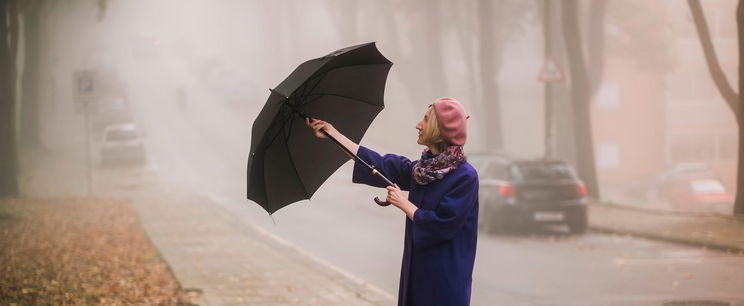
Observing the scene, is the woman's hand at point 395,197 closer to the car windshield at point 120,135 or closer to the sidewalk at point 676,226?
the sidewalk at point 676,226

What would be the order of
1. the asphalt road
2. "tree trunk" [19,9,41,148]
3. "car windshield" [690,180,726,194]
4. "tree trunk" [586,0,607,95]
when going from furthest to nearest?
"tree trunk" [586,0,607,95], "car windshield" [690,180,726,194], "tree trunk" [19,9,41,148], the asphalt road

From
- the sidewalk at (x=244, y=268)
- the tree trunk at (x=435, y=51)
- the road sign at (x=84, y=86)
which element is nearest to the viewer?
the sidewalk at (x=244, y=268)

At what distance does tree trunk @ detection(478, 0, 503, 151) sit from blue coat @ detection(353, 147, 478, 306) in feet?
97.3

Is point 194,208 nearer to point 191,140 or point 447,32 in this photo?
point 447,32

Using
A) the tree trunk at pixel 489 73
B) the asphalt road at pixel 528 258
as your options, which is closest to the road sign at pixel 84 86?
the asphalt road at pixel 528 258

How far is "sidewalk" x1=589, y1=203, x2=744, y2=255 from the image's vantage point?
1569 centimetres

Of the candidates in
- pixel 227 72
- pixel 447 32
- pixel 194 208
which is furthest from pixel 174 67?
pixel 194 208

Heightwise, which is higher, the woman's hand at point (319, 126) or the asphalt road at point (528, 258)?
the woman's hand at point (319, 126)

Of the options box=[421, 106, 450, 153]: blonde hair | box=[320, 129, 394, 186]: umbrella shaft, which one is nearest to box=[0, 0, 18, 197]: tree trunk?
box=[320, 129, 394, 186]: umbrella shaft

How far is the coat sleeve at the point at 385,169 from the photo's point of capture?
5.05 m

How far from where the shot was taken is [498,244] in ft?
53.5

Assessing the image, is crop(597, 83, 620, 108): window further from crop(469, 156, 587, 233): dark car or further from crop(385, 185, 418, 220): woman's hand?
crop(385, 185, 418, 220): woman's hand

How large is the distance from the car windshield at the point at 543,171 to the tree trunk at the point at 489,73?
1606cm

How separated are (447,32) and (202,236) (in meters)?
27.0
